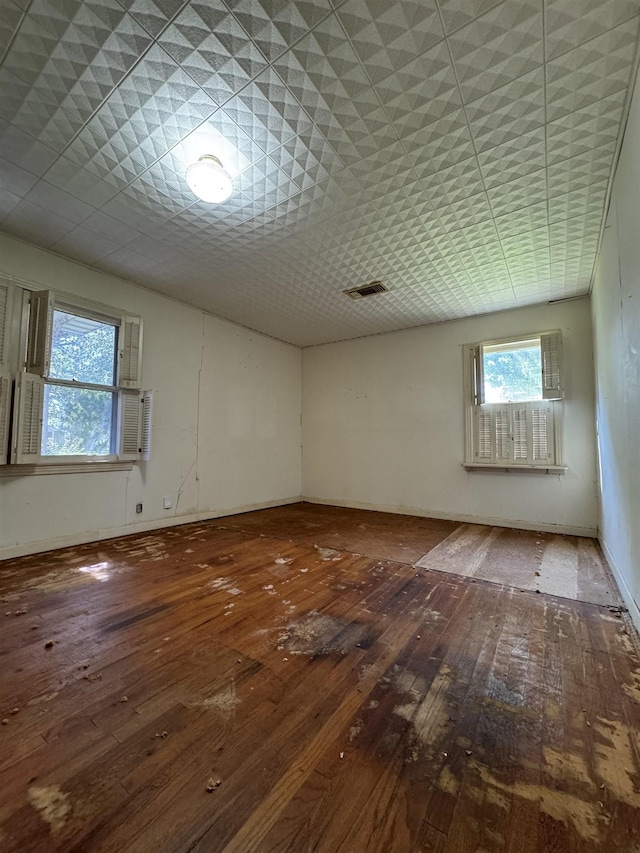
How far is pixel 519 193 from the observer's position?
2.62 m

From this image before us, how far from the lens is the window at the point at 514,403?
4371 mm

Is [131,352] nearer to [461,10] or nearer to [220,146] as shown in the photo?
[220,146]

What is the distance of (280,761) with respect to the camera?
115 cm

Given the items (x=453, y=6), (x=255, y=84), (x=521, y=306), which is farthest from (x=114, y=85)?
(x=521, y=306)

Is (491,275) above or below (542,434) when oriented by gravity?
above

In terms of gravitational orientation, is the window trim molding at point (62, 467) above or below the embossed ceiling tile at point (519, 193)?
below

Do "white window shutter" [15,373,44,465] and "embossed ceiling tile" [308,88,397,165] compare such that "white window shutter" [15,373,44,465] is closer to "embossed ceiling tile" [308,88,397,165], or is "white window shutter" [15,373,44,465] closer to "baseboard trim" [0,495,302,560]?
"baseboard trim" [0,495,302,560]

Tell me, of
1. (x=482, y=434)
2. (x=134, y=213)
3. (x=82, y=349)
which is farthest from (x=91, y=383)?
(x=482, y=434)

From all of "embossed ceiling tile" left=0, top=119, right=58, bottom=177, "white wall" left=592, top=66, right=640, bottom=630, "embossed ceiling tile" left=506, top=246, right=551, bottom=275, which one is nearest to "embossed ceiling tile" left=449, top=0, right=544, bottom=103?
"white wall" left=592, top=66, right=640, bottom=630

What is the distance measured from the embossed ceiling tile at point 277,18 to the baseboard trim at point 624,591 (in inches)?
136

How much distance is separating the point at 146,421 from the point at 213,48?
341 cm

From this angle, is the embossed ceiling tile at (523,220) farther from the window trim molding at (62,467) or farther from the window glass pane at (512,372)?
the window trim molding at (62,467)

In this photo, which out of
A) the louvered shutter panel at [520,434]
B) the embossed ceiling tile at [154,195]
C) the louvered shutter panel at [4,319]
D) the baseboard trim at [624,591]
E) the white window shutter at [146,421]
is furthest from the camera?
the louvered shutter panel at [520,434]

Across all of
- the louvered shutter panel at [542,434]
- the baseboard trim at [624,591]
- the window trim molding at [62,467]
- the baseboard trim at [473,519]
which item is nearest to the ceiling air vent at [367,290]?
the louvered shutter panel at [542,434]
